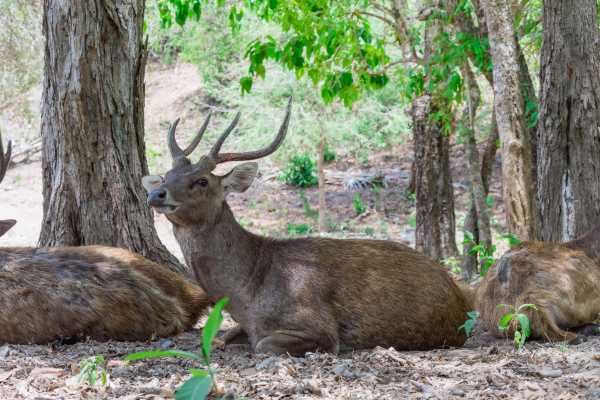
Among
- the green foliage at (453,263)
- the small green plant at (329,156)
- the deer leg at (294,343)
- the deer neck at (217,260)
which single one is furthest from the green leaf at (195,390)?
the small green plant at (329,156)

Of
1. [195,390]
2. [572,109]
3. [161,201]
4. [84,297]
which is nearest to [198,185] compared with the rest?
[161,201]

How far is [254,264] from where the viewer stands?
270 inches

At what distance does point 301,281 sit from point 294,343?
533 millimetres

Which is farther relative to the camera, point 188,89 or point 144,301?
point 188,89

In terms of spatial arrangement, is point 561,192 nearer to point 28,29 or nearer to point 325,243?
point 325,243

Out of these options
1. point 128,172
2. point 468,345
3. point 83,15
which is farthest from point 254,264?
point 83,15

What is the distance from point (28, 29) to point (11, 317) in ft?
70.4

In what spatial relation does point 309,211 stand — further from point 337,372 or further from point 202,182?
point 337,372

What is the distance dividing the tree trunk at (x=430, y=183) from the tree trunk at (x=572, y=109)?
17.7ft

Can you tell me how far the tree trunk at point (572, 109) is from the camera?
8.49m

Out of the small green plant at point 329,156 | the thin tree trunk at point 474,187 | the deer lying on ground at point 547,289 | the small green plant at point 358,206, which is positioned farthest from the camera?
the small green plant at point 329,156

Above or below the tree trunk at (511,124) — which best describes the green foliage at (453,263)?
below

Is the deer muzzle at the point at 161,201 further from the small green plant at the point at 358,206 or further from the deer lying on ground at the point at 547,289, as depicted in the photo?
the small green plant at the point at 358,206

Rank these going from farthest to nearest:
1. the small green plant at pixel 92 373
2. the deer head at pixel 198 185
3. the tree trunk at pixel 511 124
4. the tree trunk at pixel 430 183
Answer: the tree trunk at pixel 430 183, the tree trunk at pixel 511 124, the deer head at pixel 198 185, the small green plant at pixel 92 373
